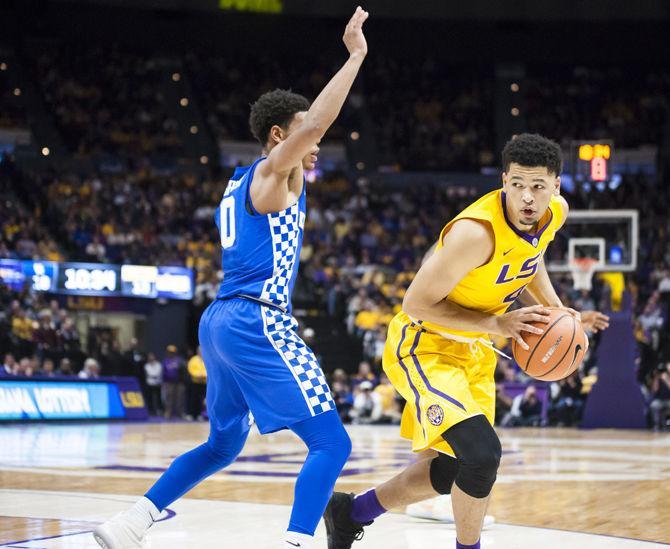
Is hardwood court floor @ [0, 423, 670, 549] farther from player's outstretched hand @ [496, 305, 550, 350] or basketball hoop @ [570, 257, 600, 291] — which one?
basketball hoop @ [570, 257, 600, 291]

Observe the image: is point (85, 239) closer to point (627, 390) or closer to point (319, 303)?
point (319, 303)

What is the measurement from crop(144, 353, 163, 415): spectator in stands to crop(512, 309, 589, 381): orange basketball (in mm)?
16203

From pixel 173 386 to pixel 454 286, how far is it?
16280 mm

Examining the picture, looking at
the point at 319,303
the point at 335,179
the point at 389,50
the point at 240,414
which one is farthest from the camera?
the point at 389,50

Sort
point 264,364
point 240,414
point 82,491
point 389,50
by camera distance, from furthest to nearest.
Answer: point 389,50
point 82,491
point 240,414
point 264,364

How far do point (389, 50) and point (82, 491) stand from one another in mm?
25670

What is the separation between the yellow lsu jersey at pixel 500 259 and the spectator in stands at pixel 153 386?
52.5 feet

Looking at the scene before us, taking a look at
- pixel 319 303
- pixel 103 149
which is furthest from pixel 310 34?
pixel 319 303

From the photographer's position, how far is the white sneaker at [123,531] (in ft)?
15.8

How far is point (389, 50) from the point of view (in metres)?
31.9

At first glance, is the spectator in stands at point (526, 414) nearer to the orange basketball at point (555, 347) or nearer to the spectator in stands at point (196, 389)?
the spectator in stands at point (196, 389)

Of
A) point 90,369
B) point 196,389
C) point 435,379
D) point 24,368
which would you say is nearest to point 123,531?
point 435,379

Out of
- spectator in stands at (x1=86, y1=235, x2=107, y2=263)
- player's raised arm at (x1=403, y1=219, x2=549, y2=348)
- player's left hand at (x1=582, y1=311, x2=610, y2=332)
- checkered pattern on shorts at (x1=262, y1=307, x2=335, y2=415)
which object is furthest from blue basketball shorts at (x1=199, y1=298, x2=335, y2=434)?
spectator in stands at (x1=86, y1=235, x2=107, y2=263)

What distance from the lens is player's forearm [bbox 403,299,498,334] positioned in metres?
4.76
